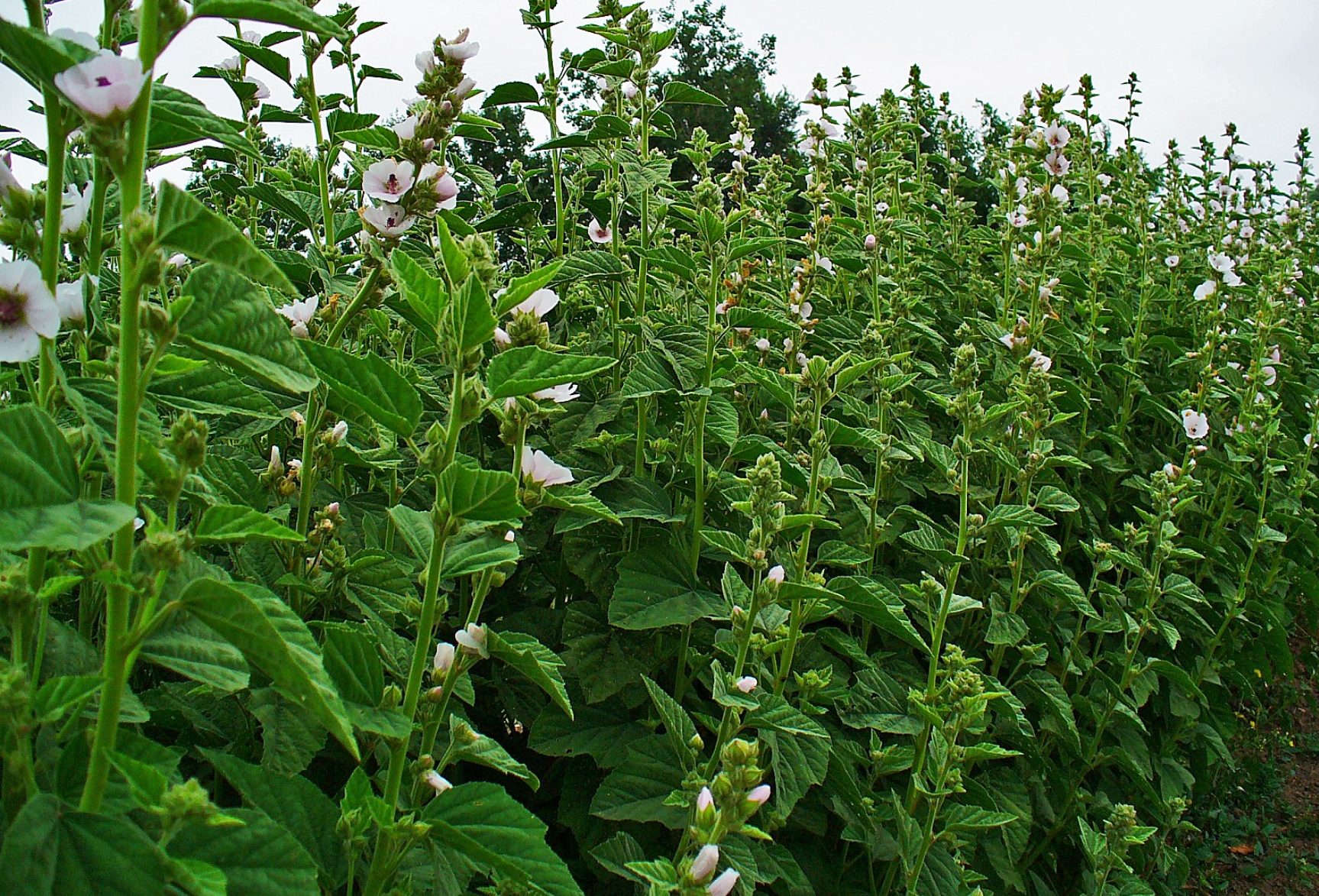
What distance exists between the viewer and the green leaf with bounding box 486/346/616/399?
3.68ft

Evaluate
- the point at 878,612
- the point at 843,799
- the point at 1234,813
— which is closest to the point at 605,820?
the point at 843,799

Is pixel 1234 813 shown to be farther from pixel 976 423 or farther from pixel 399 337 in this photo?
pixel 399 337

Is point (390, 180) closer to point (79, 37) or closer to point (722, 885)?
point (79, 37)

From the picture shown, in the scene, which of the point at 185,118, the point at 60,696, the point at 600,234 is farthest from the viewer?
the point at 600,234

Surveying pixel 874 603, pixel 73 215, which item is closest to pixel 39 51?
pixel 73 215

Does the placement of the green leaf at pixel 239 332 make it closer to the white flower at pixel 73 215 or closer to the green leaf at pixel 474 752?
the white flower at pixel 73 215

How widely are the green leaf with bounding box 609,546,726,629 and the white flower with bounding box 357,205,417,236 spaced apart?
0.91m

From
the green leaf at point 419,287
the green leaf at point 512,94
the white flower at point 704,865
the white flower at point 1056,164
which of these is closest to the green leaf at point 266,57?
the green leaf at point 512,94

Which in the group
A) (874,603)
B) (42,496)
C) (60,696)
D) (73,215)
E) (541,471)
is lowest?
(874,603)

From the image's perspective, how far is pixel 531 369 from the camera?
3.75 feet

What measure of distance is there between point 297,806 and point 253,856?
0.26m

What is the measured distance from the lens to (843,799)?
7.93ft

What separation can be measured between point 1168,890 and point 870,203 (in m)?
3.17

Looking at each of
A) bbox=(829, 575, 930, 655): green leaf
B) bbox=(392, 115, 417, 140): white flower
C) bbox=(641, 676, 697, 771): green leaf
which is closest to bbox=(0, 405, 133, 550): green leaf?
bbox=(392, 115, 417, 140): white flower
